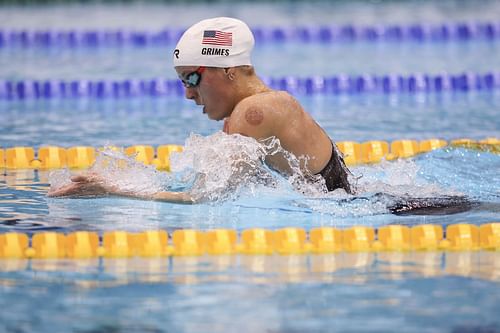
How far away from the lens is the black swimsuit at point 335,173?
4.35m

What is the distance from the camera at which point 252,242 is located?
3963mm

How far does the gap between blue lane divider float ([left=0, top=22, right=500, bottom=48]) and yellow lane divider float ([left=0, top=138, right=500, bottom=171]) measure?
206 inches

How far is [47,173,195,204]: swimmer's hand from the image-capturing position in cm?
420

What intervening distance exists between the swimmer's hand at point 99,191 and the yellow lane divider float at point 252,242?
0.83ft

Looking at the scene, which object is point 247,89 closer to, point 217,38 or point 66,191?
point 217,38

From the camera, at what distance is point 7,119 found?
293 inches

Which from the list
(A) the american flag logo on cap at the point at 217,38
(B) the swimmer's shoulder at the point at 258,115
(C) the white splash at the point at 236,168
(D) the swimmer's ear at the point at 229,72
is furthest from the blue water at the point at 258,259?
(A) the american flag logo on cap at the point at 217,38

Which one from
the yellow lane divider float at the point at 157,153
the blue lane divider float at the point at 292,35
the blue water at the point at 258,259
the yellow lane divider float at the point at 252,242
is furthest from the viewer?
the blue lane divider float at the point at 292,35

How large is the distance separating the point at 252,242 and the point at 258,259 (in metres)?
0.11

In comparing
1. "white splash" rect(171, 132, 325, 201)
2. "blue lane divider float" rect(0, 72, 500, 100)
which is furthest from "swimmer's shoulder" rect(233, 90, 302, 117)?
"blue lane divider float" rect(0, 72, 500, 100)

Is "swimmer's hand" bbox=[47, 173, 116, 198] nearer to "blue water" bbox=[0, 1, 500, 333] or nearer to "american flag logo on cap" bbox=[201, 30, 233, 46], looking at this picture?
"blue water" bbox=[0, 1, 500, 333]

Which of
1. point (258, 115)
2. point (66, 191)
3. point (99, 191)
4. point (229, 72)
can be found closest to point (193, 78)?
point (229, 72)

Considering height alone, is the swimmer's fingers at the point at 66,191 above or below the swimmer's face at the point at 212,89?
below

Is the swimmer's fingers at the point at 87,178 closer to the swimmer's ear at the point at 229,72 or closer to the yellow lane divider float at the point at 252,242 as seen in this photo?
the yellow lane divider float at the point at 252,242
